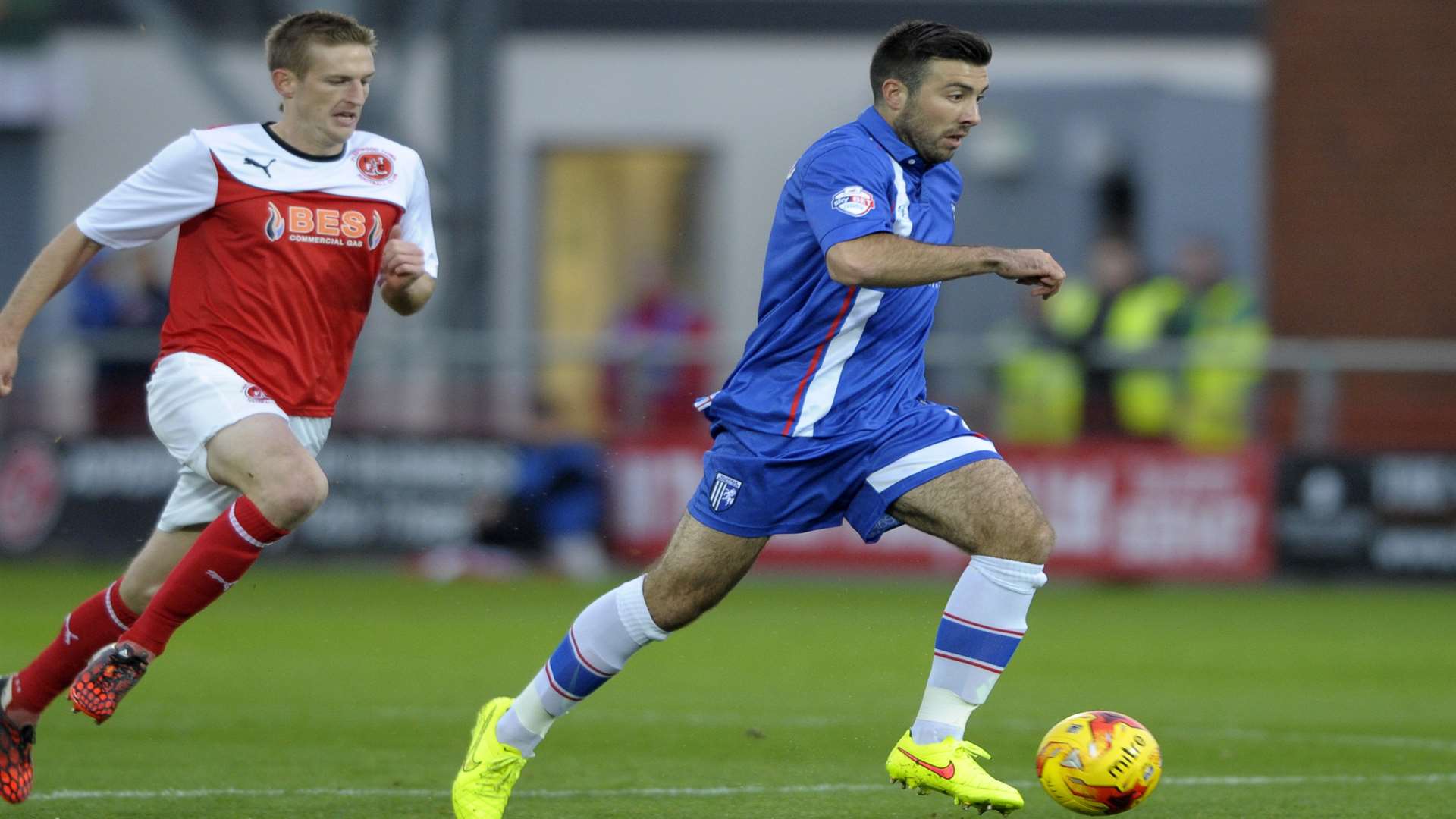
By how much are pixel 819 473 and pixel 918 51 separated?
3.99ft

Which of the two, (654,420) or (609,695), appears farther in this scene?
(654,420)

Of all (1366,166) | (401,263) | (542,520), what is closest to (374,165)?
(401,263)

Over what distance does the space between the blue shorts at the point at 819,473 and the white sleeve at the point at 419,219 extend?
133cm

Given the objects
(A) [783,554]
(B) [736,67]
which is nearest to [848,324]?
(A) [783,554]

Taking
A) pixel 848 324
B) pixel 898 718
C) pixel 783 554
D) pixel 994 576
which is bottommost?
pixel 783 554

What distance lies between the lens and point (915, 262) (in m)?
6.04

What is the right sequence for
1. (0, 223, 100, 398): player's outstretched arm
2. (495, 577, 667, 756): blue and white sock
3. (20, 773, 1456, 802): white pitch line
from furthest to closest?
(20, 773, 1456, 802): white pitch line, (0, 223, 100, 398): player's outstretched arm, (495, 577, 667, 756): blue and white sock

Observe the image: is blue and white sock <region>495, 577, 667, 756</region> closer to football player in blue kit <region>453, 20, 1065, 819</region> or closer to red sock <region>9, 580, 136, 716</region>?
football player in blue kit <region>453, 20, 1065, 819</region>

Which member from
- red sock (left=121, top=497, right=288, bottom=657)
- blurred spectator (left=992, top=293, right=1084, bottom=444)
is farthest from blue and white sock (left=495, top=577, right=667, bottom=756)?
blurred spectator (left=992, top=293, right=1084, bottom=444)

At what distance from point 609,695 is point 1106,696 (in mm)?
2199

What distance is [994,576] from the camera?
6191mm

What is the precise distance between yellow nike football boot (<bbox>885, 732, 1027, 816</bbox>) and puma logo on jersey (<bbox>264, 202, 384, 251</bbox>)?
7.52 feet

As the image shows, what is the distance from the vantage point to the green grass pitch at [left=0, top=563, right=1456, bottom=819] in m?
6.92

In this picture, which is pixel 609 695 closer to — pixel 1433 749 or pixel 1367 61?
pixel 1433 749
